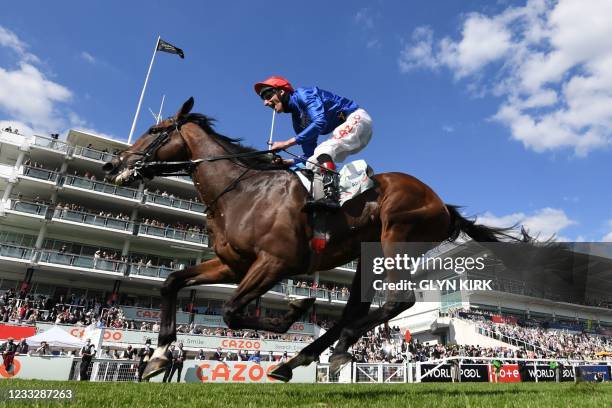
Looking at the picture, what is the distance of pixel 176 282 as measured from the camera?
512cm

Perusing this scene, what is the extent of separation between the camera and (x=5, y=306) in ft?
90.6

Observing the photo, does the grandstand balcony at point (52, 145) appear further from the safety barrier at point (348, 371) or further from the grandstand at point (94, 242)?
the safety barrier at point (348, 371)

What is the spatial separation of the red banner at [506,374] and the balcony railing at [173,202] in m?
27.0

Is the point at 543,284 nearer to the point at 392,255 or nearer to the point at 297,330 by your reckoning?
the point at 392,255

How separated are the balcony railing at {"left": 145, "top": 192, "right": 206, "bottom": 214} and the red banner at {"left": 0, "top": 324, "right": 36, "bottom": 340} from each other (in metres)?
15.5

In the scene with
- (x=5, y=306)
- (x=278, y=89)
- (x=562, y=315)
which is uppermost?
(x=562, y=315)

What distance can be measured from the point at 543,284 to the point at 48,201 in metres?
40.4

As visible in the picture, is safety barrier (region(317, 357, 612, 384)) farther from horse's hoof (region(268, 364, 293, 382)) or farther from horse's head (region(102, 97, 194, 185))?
horse's head (region(102, 97, 194, 185))

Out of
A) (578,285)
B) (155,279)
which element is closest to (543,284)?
(578,285)

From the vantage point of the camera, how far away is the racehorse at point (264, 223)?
15.2 ft

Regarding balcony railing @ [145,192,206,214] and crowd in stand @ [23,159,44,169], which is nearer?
crowd in stand @ [23,159,44,169]

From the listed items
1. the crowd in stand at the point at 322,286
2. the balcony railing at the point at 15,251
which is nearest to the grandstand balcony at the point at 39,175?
the balcony railing at the point at 15,251

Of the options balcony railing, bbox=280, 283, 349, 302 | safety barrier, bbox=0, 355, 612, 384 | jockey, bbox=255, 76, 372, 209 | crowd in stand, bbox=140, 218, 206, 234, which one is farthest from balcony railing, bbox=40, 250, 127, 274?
jockey, bbox=255, 76, 372, 209

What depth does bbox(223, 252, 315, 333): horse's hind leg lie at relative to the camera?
4449 mm
